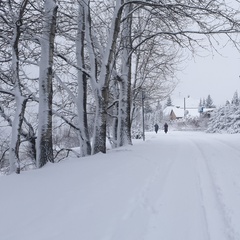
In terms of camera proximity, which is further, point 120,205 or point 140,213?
point 120,205

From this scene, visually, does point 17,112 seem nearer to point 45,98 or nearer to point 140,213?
point 45,98

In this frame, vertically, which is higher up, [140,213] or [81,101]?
[81,101]

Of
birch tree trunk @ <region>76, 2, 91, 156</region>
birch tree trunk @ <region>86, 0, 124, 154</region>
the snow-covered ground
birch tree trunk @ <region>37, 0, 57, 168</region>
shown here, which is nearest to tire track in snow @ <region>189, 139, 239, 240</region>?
the snow-covered ground

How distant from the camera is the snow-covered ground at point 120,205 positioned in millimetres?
3326

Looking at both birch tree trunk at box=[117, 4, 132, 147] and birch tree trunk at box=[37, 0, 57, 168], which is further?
birch tree trunk at box=[117, 4, 132, 147]

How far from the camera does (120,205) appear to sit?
4168 mm

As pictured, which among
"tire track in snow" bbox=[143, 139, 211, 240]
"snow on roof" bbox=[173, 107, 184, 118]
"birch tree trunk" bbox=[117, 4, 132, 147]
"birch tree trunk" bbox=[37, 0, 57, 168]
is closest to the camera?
"tire track in snow" bbox=[143, 139, 211, 240]

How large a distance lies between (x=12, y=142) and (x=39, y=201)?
351 centimetres

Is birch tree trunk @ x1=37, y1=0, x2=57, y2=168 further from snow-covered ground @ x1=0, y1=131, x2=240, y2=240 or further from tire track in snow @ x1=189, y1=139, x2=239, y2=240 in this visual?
tire track in snow @ x1=189, y1=139, x2=239, y2=240

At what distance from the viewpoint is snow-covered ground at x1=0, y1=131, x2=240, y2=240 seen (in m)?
3.33

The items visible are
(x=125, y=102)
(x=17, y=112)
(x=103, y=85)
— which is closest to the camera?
(x=17, y=112)

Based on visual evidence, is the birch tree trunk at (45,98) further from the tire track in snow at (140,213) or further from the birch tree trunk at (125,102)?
the birch tree trunk at (125,102)

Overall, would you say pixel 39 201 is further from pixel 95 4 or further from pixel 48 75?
pixel 95 4

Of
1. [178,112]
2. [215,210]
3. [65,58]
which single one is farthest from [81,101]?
[178,112]
